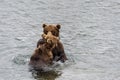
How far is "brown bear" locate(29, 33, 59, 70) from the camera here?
14906mm

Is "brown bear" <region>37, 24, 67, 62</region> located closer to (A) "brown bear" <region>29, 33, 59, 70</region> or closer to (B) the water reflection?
(A) "brown bear" <region>29, 33, 59, 70</region>

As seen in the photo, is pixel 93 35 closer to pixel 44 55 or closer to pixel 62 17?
pixel 62 17

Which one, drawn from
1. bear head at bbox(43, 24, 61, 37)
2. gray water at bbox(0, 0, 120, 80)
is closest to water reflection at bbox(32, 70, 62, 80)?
gray water at bbox(0, 0, 120, 80)

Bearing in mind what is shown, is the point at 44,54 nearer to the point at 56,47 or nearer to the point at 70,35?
the point at 56,47

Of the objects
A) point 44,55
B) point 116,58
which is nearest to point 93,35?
point 116,58

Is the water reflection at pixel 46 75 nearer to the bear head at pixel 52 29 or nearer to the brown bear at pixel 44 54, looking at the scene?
the brown bear at pixel 44 54

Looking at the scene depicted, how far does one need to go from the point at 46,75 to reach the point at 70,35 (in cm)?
347

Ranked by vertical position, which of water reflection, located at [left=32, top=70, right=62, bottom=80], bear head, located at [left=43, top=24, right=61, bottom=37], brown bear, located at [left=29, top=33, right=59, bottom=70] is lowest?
water reflection, located at [left=32, top=70, right=62, bottom=80]

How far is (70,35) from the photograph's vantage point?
18250mm

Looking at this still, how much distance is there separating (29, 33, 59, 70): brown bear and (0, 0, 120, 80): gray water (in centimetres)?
32

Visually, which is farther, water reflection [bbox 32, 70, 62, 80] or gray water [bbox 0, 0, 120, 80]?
gray water [bbox 0, 0, 120, 80]

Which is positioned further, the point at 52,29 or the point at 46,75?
the point at 52,29

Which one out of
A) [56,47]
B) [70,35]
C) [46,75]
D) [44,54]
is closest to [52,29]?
[56,47]

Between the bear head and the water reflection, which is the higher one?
the bear head
